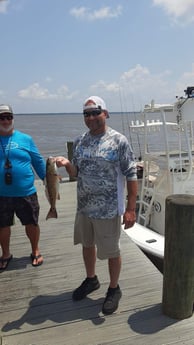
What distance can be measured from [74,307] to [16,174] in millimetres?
1339

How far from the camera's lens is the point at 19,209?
3.58 meters

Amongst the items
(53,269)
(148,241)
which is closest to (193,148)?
(148,241)

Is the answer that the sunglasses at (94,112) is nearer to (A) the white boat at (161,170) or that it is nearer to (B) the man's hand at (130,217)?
(B) the man's hand at (130,217)

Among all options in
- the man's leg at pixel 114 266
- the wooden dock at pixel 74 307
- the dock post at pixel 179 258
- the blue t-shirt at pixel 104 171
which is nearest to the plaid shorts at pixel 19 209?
the wooden dock at pixel 74 307

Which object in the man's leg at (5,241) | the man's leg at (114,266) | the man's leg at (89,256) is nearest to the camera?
the man's leg at (114,266)

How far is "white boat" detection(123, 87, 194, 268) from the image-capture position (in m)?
6.33

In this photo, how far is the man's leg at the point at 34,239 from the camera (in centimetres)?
373

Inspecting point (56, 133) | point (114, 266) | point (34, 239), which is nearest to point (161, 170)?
point (34, 239)

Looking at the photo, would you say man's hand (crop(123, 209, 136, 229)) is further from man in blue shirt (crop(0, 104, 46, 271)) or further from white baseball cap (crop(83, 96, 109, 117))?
man in blue shirt (crop(0, 104, 46, 271))

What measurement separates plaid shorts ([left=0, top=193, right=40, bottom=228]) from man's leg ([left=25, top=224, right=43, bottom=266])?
0.09 meters

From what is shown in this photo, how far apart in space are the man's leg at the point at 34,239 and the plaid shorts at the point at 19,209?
0.29ft

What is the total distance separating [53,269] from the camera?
12.7 ft

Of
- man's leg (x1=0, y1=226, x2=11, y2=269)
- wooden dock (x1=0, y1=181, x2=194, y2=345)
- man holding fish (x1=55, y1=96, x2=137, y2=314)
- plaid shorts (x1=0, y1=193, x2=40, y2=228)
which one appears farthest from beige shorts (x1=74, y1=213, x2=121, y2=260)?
man's leg (x1=0, y1=226, x2=11, y2=269)

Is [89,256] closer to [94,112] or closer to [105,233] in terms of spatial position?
[105,233]
